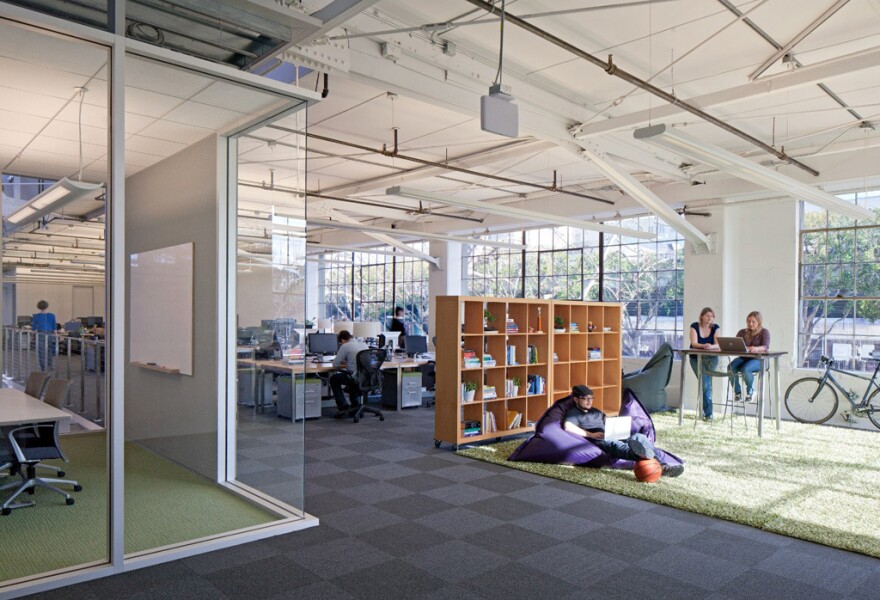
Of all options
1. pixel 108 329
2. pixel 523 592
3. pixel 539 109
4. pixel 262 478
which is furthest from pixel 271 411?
pixel 539 109

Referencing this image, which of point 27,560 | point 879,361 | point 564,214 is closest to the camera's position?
point 27,560

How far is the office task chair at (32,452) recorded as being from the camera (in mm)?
5234

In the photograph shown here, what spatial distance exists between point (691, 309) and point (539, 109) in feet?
19.5

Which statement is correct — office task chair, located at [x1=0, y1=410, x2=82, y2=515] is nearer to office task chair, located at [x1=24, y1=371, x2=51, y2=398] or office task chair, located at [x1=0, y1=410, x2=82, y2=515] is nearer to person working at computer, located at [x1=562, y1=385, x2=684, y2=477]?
office task chair, located at [x1=24, y1=371, x2=51, y2=398]

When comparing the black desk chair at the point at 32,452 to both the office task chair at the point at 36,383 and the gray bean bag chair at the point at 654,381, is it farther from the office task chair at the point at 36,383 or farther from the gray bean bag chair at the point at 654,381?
the gray bean bag chair at the point at 654,381

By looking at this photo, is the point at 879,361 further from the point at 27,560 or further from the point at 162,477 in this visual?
the point at 27,560

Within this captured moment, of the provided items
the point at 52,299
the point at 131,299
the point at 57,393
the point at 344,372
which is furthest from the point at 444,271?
the point at 57,393

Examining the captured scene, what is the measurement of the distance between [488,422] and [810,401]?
5740 millimetres

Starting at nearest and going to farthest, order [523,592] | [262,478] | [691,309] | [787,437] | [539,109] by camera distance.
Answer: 1. [523,592]
2. [262,478]
3. [539,109]
4. [787,437]
5. [691,309]

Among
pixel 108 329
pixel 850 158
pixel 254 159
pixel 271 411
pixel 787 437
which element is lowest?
pixel 787 437

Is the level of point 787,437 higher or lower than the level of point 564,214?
lower

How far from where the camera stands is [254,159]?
5934mm

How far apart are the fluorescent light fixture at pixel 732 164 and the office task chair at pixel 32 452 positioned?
5620mm

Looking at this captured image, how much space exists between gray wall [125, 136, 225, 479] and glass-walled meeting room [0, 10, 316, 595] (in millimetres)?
22
